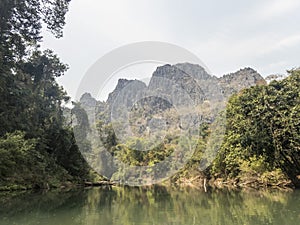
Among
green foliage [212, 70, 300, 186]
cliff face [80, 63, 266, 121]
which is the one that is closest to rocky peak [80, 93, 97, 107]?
cliff face [80, 63, 266, 121]

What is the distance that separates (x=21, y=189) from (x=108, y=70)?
33.5 feet

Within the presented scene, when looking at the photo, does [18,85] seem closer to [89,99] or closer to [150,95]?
[89,99]

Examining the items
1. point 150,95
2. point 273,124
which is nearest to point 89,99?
point 150,95

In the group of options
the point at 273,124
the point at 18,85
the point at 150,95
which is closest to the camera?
the point at 18,85

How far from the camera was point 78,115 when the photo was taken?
16.0m

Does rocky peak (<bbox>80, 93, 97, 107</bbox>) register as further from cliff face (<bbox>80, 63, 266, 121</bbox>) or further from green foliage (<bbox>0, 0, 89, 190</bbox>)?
green foliage (<bbox>0, 0, 89, 190</bbox>)

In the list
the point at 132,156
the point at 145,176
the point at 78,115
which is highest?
the point at 78,115

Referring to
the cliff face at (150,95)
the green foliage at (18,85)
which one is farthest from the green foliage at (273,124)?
the green foliage at (18,85)

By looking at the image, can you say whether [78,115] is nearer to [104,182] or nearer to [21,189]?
[21,189]

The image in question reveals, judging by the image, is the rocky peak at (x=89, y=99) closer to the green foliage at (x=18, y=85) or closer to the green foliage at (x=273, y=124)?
the green foliage at (x=18, y=85)

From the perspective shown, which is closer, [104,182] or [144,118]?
[144,118]

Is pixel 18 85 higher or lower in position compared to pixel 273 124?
higher

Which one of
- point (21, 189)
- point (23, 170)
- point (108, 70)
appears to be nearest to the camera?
point (108, 70)

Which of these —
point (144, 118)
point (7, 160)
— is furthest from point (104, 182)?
point (7, 160)
